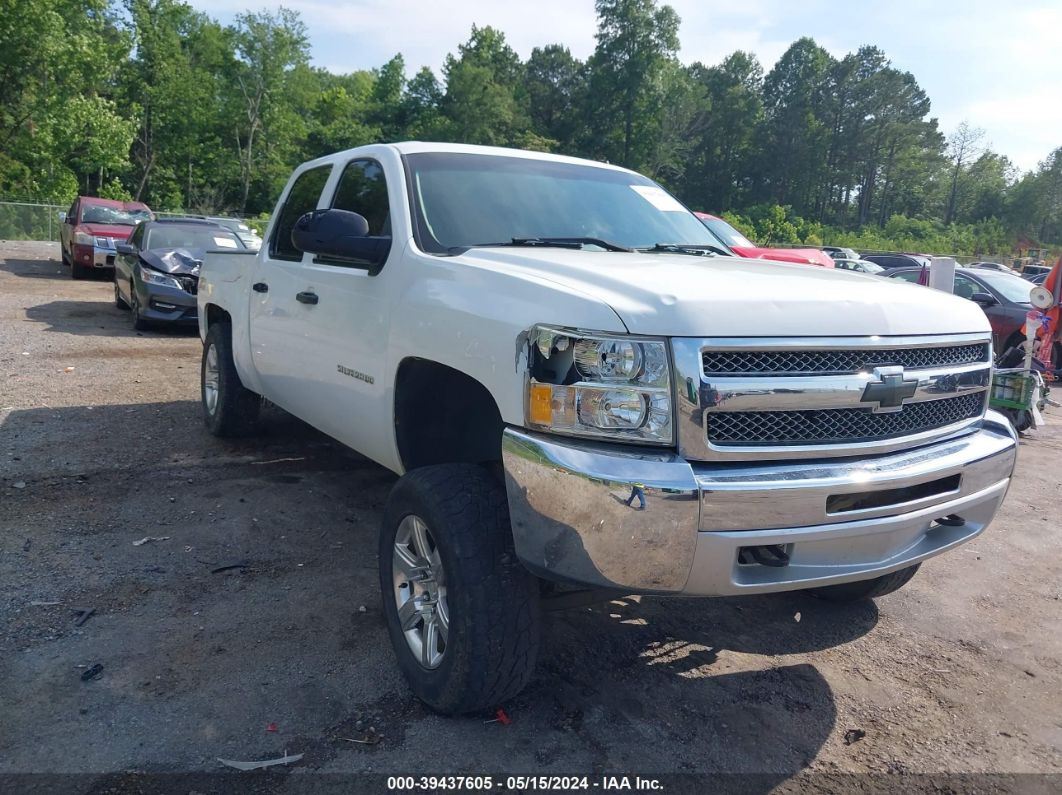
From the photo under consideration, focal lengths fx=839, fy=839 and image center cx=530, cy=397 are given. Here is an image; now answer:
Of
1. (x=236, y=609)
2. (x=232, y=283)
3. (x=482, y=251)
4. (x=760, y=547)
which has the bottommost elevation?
(x=236, y=609)

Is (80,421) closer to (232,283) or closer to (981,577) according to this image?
(232,283)

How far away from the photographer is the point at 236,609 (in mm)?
3619

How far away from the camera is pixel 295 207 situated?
4969 mm

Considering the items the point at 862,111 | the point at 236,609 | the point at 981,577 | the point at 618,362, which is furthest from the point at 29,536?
the point at 862,111

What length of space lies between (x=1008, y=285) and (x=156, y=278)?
1225 cm

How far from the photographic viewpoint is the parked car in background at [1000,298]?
11.8 metres

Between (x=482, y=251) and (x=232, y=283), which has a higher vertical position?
(x=482, y=251)

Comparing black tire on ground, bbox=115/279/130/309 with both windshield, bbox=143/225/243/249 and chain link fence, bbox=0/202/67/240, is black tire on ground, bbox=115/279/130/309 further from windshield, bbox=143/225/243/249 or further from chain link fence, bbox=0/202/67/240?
chain link fence, bbox=0/202/67/240

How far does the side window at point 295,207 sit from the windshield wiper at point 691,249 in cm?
191

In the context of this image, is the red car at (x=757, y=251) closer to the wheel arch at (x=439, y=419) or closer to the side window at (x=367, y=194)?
the side window at (x=367, y=194)

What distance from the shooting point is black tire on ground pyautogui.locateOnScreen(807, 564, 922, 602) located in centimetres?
374

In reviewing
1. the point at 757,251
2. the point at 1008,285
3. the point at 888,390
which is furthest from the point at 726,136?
the point at 888,390

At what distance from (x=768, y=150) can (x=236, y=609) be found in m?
96.6

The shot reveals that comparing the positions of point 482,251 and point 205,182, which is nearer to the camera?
point 482,251
